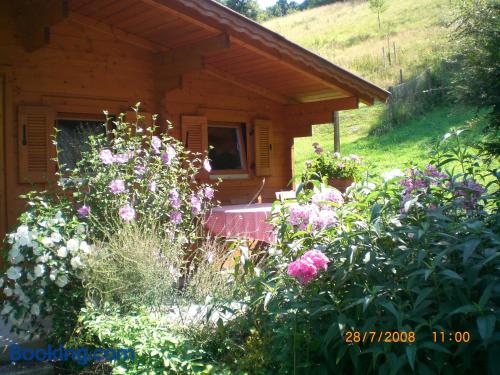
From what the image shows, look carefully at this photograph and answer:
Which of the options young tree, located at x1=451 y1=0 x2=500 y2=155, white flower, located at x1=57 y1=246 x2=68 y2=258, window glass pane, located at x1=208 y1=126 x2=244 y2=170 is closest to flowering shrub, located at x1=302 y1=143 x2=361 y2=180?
window glass pane, located at x1=208 y1=126 x2=244 y2=170

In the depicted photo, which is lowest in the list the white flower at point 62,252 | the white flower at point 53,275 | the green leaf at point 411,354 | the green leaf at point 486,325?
the green leaf at point 411,354

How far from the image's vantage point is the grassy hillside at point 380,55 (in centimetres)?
1527

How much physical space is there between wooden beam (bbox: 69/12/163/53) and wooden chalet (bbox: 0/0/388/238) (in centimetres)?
1

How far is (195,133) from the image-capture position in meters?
7.01

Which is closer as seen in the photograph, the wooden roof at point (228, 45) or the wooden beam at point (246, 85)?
the wooden roof at point (228, 45)

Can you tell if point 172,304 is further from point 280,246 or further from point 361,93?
point 361,93

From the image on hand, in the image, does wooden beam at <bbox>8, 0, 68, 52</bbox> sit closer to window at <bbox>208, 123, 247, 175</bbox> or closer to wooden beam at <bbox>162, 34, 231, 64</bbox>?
wooden beam at <bbox>162, 34, 231, 64</bbox>

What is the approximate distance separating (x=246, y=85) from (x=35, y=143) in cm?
298

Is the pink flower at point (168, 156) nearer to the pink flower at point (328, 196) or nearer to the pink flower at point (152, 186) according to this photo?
the pink flower at point (152, 186)

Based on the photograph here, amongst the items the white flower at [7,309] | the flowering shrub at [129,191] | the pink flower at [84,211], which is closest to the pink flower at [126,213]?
the flowering shrub at [129,191]

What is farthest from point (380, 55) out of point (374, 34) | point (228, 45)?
point (228, 45)

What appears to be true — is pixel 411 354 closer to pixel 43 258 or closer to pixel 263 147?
pixel 43 258

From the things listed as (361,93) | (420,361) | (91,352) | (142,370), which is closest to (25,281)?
(91,352)

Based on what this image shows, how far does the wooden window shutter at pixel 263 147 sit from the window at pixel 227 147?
0.18 meters
